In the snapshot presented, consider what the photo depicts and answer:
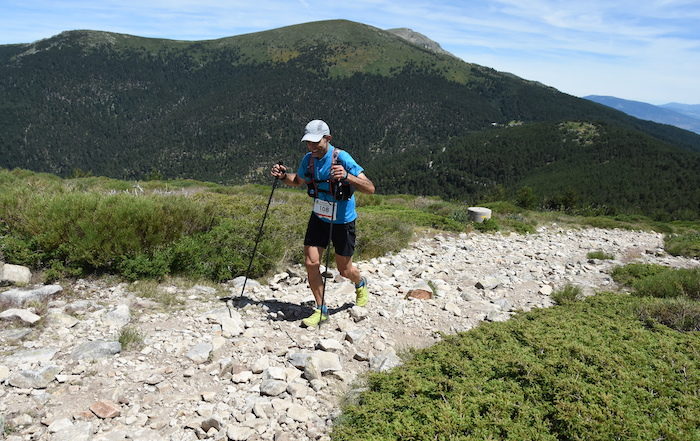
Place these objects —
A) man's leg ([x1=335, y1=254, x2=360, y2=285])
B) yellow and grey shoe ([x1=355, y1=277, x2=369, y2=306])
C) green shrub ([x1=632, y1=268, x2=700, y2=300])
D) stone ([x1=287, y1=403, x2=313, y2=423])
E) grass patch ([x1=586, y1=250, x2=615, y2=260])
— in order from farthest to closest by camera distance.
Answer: grass patch ([x1=586, y1=250, x2=615, y2=260])
green shrub ([x1=632, y1=268, x2=700, y2=300])
yellow and grey shoe ([x1=355, y1=277, x2=369, y2=306])
man's leg ([x1=335, y1=254, x2=360, y2=285])
stone ([x1=287, y1=403, x2=313, y2=423])

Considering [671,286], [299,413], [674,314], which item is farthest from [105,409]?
[671,286]

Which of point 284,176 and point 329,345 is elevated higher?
point 284,176

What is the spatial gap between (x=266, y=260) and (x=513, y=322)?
13.5 ft

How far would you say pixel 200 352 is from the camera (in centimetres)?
414

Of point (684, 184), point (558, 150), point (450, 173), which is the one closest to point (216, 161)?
point (450, 173)

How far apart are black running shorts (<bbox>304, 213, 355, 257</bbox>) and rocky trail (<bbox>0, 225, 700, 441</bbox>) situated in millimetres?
964

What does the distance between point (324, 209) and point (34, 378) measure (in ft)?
10.8

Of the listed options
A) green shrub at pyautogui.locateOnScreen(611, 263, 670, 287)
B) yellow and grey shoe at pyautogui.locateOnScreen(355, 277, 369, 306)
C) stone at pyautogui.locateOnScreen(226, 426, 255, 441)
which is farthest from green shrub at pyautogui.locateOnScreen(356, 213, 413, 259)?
stone at pyautogui.locateOnScreen(226, 426, 255, 441)

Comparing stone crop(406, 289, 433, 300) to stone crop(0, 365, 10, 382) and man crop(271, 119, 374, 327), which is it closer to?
man crop(271, 119, 374, 327)

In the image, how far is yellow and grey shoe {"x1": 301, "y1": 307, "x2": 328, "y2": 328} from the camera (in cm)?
511

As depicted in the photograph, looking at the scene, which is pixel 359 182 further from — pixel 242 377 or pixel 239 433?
pixel 239 433

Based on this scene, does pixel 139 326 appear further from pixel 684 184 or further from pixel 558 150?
pixel 558 150

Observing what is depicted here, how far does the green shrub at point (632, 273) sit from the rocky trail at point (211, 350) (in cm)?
114

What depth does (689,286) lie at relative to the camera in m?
6.93
